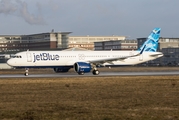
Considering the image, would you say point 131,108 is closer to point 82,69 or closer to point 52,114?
point 52,114

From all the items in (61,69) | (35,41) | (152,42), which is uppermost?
(35,41)

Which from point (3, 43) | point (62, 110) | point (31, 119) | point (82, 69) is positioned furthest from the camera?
point (3, 43)

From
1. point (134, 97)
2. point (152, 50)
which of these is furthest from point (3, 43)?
point (134, 97)

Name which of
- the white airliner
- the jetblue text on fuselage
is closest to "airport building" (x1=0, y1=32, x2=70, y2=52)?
the white airliner

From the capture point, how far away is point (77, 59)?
213 ft

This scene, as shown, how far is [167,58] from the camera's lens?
451 feet

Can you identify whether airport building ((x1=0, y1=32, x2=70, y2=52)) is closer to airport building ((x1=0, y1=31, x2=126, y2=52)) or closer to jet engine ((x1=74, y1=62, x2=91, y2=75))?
airport building ((x1=0, y1=31, x2=126, y2=52))

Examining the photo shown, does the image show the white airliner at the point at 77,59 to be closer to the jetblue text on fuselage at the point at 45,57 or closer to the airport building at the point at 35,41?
the jetblue text on fuselage at the point at 45,57

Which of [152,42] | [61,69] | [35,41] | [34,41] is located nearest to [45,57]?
[61,69]

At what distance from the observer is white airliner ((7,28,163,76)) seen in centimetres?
6166

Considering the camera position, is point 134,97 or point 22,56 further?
point 22,56

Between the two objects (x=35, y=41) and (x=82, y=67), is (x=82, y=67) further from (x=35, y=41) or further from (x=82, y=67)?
(x=35, y=41)

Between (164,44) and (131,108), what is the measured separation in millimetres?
131568

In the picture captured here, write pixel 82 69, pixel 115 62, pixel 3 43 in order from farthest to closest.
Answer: pixel 3 43 → pixel 115 62 → pixel 82 69
